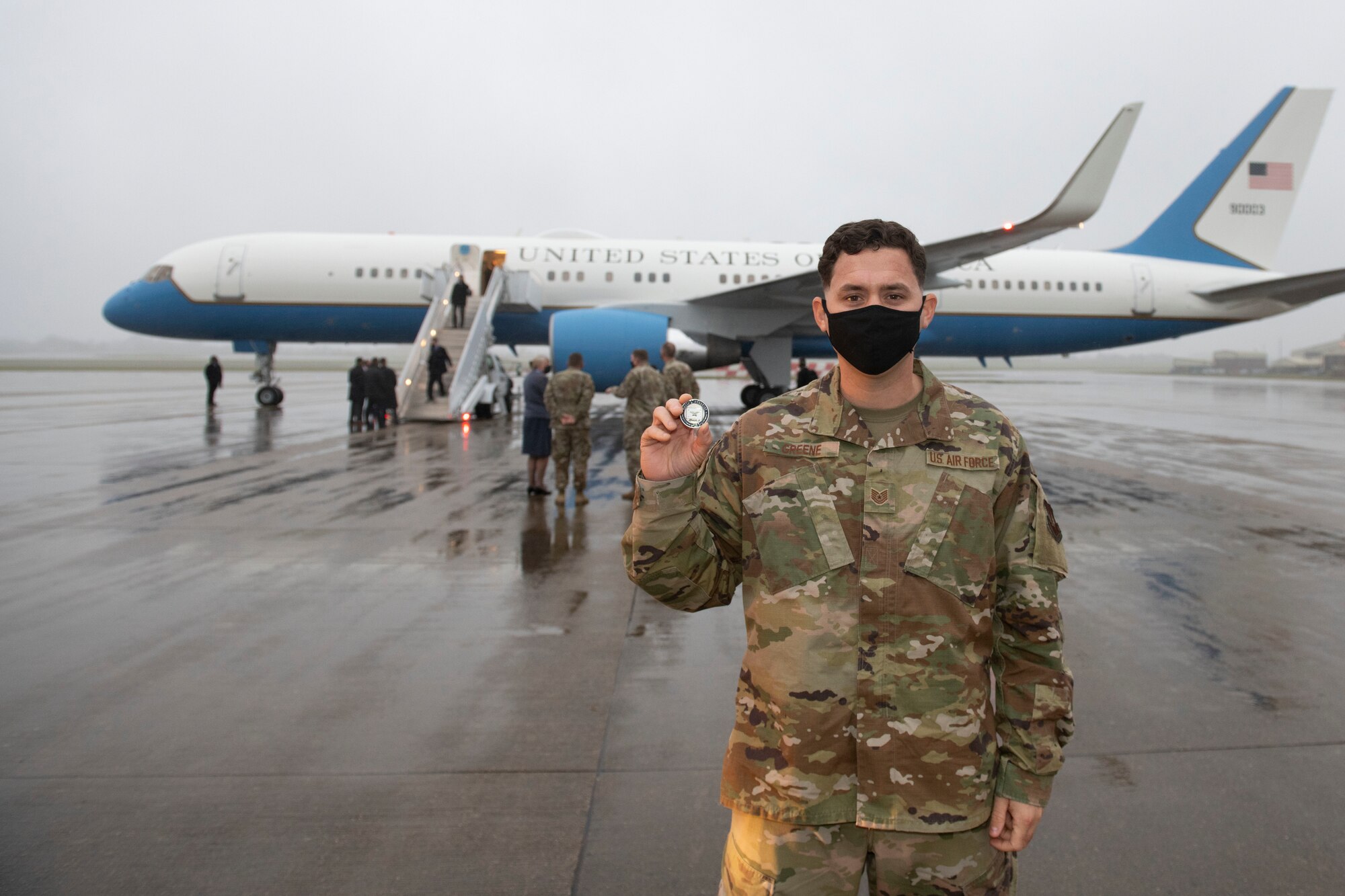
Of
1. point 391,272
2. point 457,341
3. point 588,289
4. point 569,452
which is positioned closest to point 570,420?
point 569,452

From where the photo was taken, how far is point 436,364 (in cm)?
1554

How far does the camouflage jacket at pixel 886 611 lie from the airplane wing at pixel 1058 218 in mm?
9495

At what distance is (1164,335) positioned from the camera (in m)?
18.9

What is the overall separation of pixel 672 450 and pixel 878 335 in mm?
492

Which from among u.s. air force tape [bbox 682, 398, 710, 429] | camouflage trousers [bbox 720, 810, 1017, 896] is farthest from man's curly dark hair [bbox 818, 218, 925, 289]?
camouflage trousers [bbox 720, 810, 1017, 896]

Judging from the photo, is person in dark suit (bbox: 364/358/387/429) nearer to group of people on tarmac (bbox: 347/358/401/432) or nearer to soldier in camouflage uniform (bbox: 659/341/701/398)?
group of people on tarmac (bbox: 347/358/401/432)

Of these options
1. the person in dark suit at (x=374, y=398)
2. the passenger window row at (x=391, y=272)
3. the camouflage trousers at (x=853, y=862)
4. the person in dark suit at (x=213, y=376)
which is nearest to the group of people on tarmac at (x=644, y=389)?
the camouflage trousers at (x=853, y=862)

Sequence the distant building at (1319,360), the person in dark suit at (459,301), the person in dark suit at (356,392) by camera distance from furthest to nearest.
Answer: the distant building at (1319,360), the person in dark suit at (459,301), the person in dark suit at (356,392)

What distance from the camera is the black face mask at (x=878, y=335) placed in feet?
5.20

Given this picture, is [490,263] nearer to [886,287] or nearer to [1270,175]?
[886,287]

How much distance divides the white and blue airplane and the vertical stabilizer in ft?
0.12

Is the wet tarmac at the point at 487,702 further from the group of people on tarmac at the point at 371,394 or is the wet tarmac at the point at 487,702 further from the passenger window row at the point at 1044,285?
the passenger window row at the point at 1044,285

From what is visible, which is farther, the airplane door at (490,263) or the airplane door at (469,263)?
the airplane door at (469,263)

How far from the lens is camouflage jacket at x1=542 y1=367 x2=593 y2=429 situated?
24.6ft
